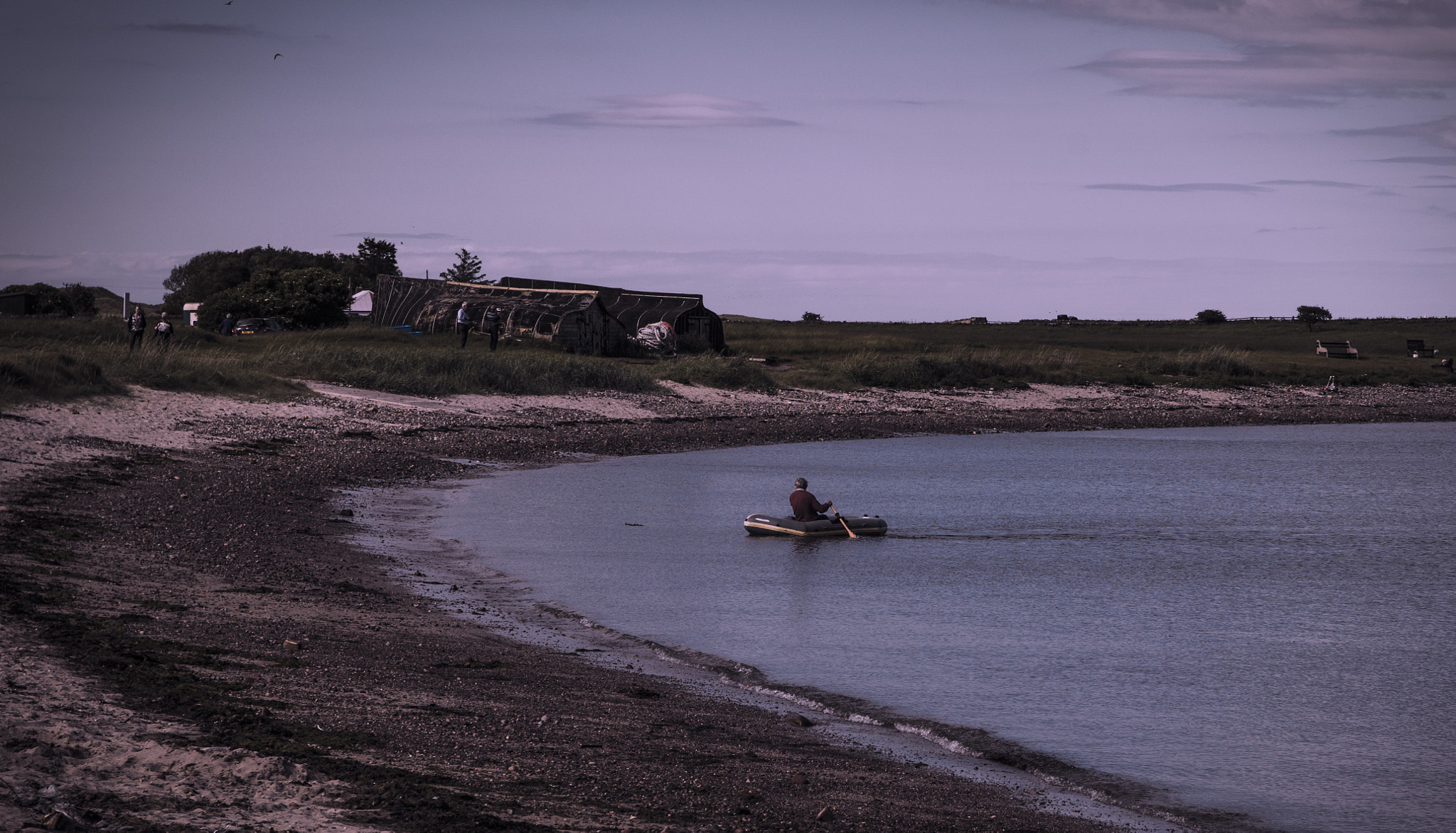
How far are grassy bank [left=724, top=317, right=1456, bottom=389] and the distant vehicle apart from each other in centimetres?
2241

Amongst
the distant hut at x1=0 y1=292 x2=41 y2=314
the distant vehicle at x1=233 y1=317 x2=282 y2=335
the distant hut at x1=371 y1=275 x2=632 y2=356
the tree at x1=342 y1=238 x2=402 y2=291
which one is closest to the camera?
the distant hut at x1=371 y1=275 x2=632 y2=356

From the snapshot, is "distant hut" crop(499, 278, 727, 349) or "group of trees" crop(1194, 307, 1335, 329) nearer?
"distant hut" crop(499, 278, 727, 349)

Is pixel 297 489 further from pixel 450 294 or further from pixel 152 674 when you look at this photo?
pixel 450 294

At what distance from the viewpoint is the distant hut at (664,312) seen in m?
60.0

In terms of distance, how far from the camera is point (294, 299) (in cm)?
6372

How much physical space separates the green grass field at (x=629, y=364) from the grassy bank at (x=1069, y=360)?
0.38 ft

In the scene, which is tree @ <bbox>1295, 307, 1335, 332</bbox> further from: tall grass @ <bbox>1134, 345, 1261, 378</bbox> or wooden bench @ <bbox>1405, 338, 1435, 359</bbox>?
tall grass @ <bbox>1134, 345, 1261, 378</bbox>

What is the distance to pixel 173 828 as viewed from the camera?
611 cm

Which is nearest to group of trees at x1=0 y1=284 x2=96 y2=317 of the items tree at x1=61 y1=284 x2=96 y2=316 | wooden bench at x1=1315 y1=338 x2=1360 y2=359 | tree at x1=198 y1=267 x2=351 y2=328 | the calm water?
tree at x1=61 y1=284 x2=96 y2=316

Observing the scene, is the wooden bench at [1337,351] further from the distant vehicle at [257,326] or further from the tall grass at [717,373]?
the distant vehicle at [257,326]

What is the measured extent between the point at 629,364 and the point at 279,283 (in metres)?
25.7

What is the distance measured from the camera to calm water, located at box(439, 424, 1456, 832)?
10.4 m

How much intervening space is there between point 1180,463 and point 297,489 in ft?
92.1

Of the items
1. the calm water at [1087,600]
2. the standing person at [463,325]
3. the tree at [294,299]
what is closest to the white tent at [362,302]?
the tree at [294,299]
